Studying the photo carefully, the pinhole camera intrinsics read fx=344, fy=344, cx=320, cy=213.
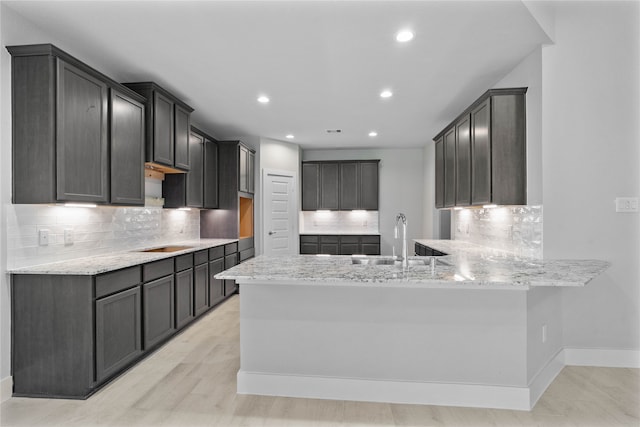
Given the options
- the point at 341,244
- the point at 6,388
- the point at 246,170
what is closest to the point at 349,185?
the point at 341,244

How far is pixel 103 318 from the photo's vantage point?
2.51m

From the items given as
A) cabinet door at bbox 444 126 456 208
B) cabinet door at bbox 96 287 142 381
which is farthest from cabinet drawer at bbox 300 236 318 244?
cabinet door at bbox 96 287 142 381

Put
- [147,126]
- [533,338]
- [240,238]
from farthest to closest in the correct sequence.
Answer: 1. [240,238]
2. [147,126]
3. [533,338]

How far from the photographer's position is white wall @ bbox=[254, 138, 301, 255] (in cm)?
610

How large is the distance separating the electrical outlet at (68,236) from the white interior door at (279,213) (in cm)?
341

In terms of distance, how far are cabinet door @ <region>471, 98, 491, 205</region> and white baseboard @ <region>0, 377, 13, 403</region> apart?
4.03 meters

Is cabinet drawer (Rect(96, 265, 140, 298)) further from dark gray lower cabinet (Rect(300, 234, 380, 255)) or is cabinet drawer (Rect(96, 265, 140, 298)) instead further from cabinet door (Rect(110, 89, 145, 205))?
dark gray lower cabinet (Rect(300, 234, 380, 255))

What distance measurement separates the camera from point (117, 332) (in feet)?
8.76

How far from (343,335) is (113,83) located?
2788 millimetres

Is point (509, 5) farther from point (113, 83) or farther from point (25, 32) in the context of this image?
point (25, 32)

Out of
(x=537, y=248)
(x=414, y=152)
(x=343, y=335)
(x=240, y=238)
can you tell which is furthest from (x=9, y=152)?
(x=414, y=152)

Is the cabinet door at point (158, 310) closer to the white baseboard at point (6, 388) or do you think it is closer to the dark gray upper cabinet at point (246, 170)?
the white baseboard at point (6, 388)

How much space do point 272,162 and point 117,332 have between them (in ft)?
13.8

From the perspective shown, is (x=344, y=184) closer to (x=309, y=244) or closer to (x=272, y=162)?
(x=309, y=244)
